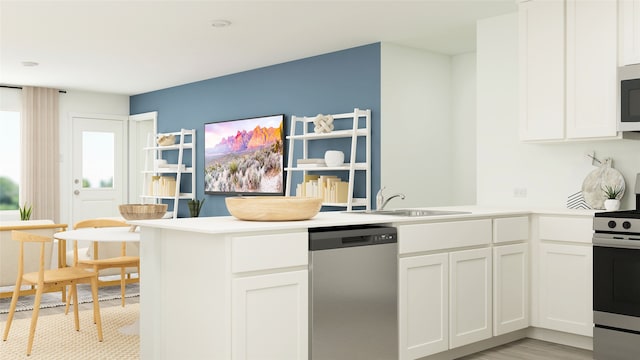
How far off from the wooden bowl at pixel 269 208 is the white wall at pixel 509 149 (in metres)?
2.30

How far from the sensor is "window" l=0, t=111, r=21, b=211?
862 cm

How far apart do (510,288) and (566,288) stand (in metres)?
0.35

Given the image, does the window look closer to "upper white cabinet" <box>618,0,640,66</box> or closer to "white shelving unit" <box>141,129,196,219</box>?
"white shelving unit" <box>141,129,196,219</box>

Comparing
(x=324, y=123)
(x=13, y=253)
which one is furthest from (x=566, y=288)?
(x=13, y=253)

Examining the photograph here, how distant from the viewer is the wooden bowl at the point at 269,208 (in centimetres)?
302

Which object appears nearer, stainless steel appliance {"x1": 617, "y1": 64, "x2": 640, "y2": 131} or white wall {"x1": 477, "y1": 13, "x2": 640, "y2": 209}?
stainless steel appliance {"x1": 617, "y1": 64, "x2": 640, "y2": 131}

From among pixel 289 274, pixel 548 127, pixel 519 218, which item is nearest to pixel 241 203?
pixel 289 274

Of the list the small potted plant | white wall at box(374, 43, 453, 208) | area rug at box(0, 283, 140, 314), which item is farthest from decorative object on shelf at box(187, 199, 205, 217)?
the small potted plant

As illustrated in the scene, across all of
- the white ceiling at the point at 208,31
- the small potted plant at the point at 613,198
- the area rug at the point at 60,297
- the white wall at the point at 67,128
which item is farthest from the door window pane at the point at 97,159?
the small potted plant at the point at 613,198

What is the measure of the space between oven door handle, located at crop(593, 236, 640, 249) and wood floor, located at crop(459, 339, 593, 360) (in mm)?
749

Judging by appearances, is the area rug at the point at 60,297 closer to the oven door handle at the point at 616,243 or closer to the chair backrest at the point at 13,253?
the chair backrest at the point at 13,253

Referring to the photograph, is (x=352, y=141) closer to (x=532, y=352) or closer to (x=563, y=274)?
(x=563, y=274)

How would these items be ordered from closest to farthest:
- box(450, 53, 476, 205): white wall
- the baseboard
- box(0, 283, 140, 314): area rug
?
the baseboard < box(0, 283, 140, 314): area rug < box(450, 53, 476, 205): white wall

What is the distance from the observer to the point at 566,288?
3998 millimetres
